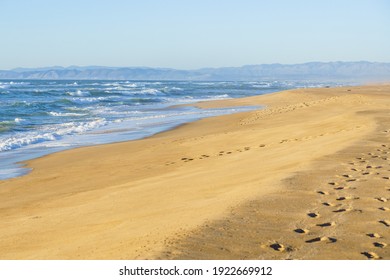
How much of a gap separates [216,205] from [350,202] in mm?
1495

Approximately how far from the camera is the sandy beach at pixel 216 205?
4.87 meters

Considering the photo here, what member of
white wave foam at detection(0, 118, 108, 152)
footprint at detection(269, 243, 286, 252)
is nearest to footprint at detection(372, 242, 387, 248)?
footprint at detection(269, 243, 286, 252)

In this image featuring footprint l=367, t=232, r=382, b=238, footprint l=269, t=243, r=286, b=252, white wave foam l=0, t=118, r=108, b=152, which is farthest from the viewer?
white wave foam l=0, t=118, r=108, b=152

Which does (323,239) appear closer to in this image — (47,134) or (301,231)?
(301,231)

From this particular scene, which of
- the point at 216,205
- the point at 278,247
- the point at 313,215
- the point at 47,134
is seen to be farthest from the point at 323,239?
the point at 47,134

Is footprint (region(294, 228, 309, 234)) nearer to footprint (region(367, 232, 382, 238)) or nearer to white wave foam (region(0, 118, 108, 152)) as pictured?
footprint (region(367, 232, 382, 238))

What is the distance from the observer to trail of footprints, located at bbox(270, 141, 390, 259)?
16.3 ft

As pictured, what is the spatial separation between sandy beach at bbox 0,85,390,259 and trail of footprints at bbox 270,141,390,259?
12 mm

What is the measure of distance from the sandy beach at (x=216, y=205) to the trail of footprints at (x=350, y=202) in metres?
0.01

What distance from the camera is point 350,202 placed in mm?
6191

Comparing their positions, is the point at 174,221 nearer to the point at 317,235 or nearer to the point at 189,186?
the point at 317,235

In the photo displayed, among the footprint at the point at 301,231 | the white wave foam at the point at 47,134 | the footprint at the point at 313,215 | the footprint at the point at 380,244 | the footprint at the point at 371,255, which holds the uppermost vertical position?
the footprint at the point at 313,215

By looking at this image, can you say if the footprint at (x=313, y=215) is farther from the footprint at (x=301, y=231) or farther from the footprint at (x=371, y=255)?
the footprint at (x=371, y=255)

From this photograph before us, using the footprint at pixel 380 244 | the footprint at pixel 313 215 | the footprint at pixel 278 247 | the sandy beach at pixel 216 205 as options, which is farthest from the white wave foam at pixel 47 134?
the footprint at pixel 380 244
